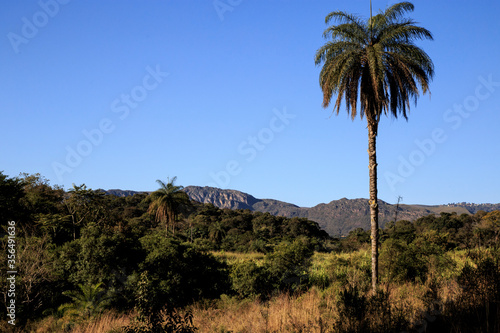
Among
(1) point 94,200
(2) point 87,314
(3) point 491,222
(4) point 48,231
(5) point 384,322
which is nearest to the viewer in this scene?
(5) point 384,322

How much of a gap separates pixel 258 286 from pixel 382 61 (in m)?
11.5

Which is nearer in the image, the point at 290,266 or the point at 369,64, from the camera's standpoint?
the point at 369,64

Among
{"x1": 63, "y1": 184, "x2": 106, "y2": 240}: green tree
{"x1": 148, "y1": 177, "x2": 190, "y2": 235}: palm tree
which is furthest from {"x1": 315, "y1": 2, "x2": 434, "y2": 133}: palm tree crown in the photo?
{"x1": 148, "y1": 177, "x2": 190, "y2": 235}: palm tree

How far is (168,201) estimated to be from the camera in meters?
40.3

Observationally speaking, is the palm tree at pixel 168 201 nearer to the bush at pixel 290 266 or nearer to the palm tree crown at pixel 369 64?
the bush at pixel 290 266

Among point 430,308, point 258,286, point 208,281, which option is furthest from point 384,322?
point 208,281

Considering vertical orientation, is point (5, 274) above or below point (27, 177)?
below

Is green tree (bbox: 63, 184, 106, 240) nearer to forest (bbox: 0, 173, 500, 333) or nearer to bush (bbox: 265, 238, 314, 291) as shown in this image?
forest (bbox: 0, 173, 500, 333)

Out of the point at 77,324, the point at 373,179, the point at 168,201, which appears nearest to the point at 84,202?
the point at 168,201

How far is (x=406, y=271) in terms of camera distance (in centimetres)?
1762

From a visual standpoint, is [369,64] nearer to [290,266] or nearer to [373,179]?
[373,179]

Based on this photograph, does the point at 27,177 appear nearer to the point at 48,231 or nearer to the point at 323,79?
the point at 48,231

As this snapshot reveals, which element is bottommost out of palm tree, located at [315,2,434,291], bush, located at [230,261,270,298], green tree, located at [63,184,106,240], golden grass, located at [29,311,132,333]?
golden grass, located at [29,311,132,333]

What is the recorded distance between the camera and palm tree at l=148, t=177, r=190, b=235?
40125 millimetres
